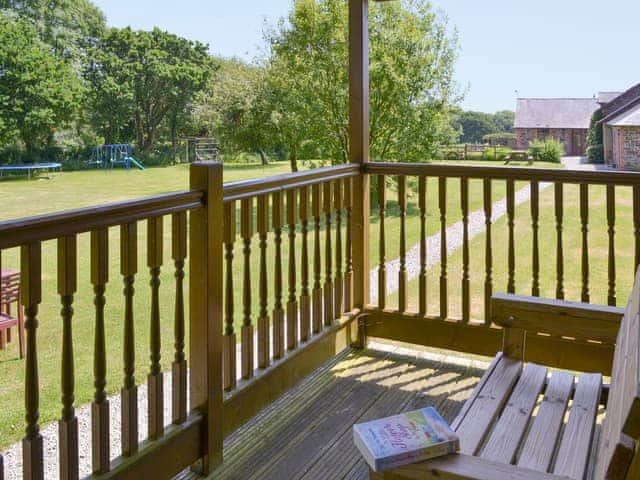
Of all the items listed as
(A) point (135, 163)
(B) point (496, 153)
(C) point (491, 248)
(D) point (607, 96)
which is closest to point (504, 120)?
(D) point (607, 96)

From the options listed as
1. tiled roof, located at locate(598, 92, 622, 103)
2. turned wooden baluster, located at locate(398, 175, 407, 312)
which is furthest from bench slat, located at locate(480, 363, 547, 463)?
tiled roof, located at locate(598, 92, 622, 103)

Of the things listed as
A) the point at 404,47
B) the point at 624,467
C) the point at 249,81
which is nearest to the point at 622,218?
the point at 624,467

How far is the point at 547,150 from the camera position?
334cm

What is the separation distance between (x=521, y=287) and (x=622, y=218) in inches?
97.2

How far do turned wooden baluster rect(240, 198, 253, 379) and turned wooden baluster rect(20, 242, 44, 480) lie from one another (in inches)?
35.5

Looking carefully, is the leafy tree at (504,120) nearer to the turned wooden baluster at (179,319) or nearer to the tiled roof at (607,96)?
the tiled roof at (607,96)

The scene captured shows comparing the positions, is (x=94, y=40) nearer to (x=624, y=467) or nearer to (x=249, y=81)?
(x=249, y=81)

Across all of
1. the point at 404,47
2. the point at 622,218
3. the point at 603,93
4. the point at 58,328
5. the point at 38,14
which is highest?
the point at 404,47

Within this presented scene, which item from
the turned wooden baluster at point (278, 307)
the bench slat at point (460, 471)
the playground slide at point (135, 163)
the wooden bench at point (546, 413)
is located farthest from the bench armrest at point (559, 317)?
the playground slide at point (135, 163)

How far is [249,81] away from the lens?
18.4ft

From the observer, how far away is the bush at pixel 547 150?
3.24m

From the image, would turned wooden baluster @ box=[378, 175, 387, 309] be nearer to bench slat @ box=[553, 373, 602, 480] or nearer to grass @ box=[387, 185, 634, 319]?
grass @ box=[387, 185, 634, 319]

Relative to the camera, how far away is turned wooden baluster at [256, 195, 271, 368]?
7.86ft

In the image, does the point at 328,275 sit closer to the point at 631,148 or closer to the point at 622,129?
the point at 631,148
